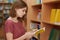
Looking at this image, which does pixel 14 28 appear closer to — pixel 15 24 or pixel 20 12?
pixel 15 24

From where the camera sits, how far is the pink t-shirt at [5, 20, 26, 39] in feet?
6.01

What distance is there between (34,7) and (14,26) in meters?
1.35

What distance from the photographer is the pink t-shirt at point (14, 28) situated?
1832mm

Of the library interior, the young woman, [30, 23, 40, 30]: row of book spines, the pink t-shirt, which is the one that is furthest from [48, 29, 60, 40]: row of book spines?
[30, 23, 40, 30]: row of book spines

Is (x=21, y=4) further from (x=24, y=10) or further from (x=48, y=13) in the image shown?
(x=48, y=13)

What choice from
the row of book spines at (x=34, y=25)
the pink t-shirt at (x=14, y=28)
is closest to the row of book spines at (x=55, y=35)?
the pink t-shirt at (x=14, y=28)

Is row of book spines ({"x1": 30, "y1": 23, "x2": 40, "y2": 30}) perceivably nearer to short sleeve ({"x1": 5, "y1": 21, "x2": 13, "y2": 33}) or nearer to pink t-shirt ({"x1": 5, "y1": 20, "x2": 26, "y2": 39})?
pink t-shirt ({"x1": 5, "y1": 20, "x2": 26, "y2": 39})

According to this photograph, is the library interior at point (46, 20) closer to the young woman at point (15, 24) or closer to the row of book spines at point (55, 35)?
the row of book spines at point (55, 35)

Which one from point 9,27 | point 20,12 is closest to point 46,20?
point 20,12

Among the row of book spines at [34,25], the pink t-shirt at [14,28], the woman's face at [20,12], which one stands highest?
the woman's face at [20,12]

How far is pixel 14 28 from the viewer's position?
1907 mm

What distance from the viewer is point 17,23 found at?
6.48ft

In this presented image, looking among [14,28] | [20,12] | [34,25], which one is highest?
[20,12]

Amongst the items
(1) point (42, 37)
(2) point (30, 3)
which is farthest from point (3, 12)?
(1) point (42, 37)
